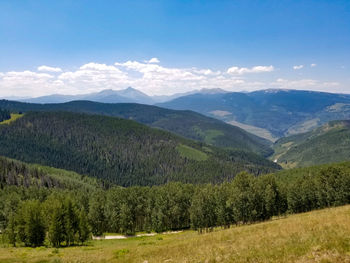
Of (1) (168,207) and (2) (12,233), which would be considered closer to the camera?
(2) (12,233)

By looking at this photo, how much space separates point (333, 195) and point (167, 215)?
60989 millimetres

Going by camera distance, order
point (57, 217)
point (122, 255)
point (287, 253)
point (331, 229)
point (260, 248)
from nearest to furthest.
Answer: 1. point (287, 253)
2. point (260, 248)
3. point (331, 229)
4. point (122, 255)
5. point (57, 217)

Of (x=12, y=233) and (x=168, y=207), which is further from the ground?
(x=12, y=233)

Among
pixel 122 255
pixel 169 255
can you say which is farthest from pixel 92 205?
pixel 169 255

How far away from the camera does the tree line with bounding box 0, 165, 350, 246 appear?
61.6 metres

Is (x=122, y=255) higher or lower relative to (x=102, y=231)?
higher

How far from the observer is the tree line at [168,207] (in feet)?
202

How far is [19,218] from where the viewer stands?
63.6 meters

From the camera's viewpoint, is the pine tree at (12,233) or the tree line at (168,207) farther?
the pine tree at (12,233)

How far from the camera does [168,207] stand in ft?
310

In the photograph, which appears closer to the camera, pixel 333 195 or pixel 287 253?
pixel 287 253

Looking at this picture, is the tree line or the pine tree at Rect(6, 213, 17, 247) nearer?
the tree line

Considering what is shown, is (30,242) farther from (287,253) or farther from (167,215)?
(287,253)

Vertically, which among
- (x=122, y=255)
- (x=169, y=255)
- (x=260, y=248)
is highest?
(x=260, y=248)
